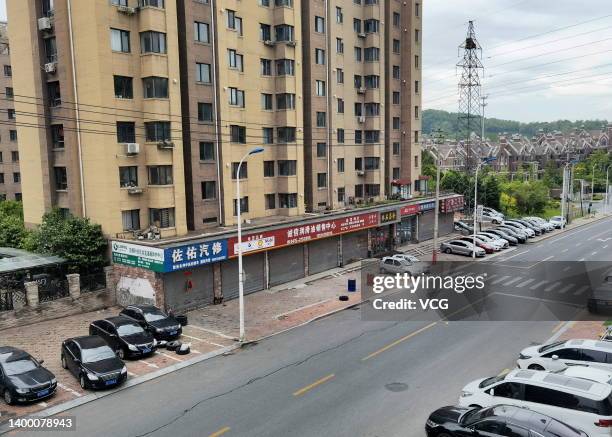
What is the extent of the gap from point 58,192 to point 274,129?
16496 millimetres

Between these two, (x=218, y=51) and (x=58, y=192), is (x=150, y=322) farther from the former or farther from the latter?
(x=218, y=51)

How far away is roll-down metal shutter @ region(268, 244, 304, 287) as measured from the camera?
3597cm

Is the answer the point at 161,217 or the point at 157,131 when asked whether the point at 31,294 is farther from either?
the point at 157,131

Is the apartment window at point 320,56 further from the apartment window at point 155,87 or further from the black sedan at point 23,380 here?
the black sedan at point 23,380

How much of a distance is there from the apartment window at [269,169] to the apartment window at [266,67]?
22.7 feet

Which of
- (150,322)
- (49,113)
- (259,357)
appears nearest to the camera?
(259,357)

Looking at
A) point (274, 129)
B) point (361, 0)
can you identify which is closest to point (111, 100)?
point (274, 129)

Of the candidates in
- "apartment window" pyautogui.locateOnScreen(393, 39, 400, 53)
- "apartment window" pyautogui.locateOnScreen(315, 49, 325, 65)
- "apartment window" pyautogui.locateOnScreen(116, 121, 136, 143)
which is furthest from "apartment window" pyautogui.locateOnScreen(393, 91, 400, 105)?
"apartment window" pyautogui.locateOnScreen(116, 121, 136, 143)

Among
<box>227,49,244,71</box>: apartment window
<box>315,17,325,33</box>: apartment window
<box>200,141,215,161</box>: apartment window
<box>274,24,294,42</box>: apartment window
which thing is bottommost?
<box>200,141,215,161</box>: apartment window

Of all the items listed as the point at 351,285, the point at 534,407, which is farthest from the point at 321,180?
the point at 534,407

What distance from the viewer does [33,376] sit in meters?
18.6

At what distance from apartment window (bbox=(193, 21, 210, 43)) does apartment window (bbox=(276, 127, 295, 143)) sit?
9521 mm

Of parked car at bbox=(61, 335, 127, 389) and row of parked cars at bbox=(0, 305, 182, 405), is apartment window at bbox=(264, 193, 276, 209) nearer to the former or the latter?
row of parked cars at bbox=(0, 305, 182, 405)

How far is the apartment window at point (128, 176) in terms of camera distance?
3200 centimetres
